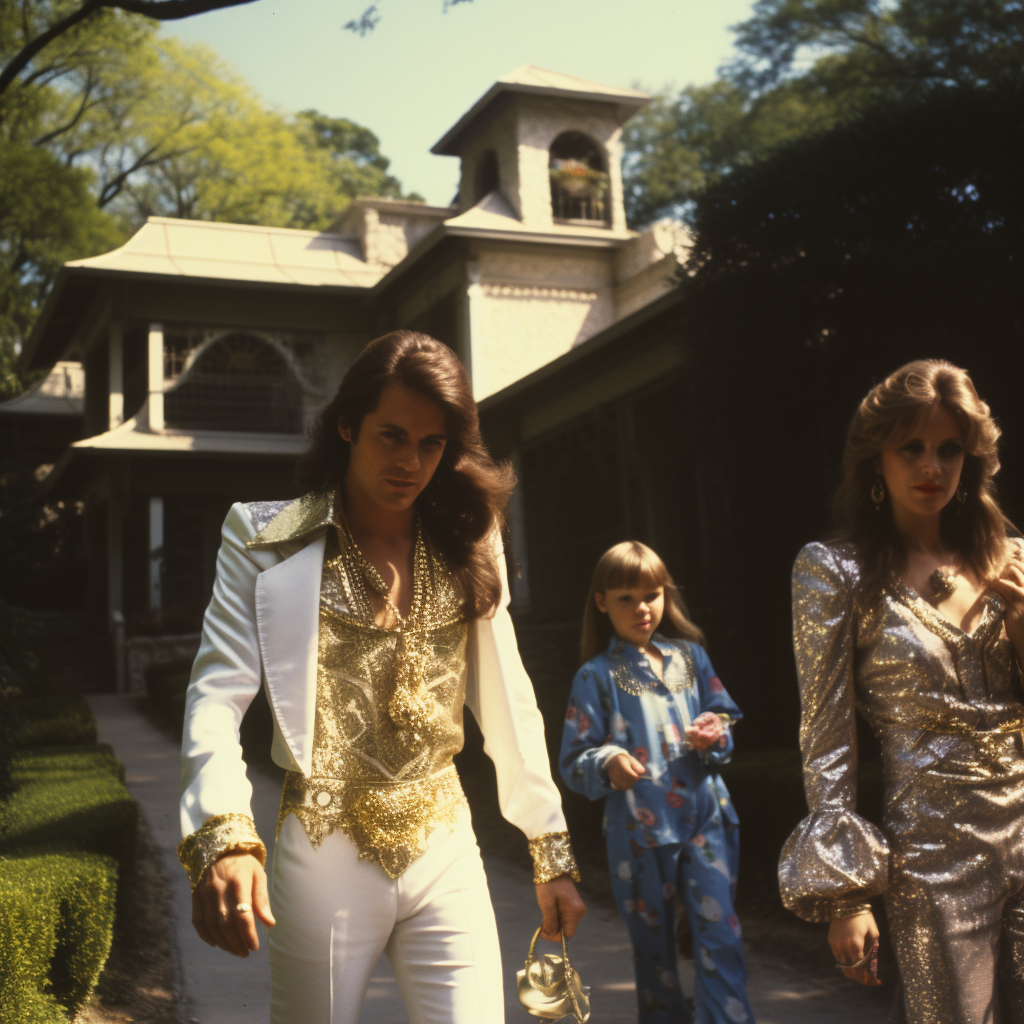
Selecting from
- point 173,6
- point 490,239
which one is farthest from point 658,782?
point 490,239

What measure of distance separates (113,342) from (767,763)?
1763 centimetres

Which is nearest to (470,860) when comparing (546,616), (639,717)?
(639,717)

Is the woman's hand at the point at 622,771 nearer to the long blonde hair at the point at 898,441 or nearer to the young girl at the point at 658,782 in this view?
the young girl at the point at 658,782

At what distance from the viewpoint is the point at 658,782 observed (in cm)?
425

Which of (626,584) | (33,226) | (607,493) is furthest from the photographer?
(33,226)

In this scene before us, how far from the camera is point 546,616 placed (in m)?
17.0

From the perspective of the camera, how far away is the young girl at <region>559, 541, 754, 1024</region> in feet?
13.4

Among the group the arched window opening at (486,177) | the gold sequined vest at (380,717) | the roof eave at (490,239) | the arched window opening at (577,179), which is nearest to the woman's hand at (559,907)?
the gold sequined vest at (380,717)

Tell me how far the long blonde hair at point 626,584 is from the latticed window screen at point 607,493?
7.29 m

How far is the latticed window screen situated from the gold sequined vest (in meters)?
9.74

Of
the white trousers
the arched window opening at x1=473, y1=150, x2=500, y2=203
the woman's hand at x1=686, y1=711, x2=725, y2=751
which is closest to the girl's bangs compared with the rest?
the woman's hand at x1=686, y1=711, x2=725, y2=751

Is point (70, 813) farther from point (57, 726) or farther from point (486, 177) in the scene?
point (486, 177)

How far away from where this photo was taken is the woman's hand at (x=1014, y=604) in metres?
2.43

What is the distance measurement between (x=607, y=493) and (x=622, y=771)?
11.5 meters
